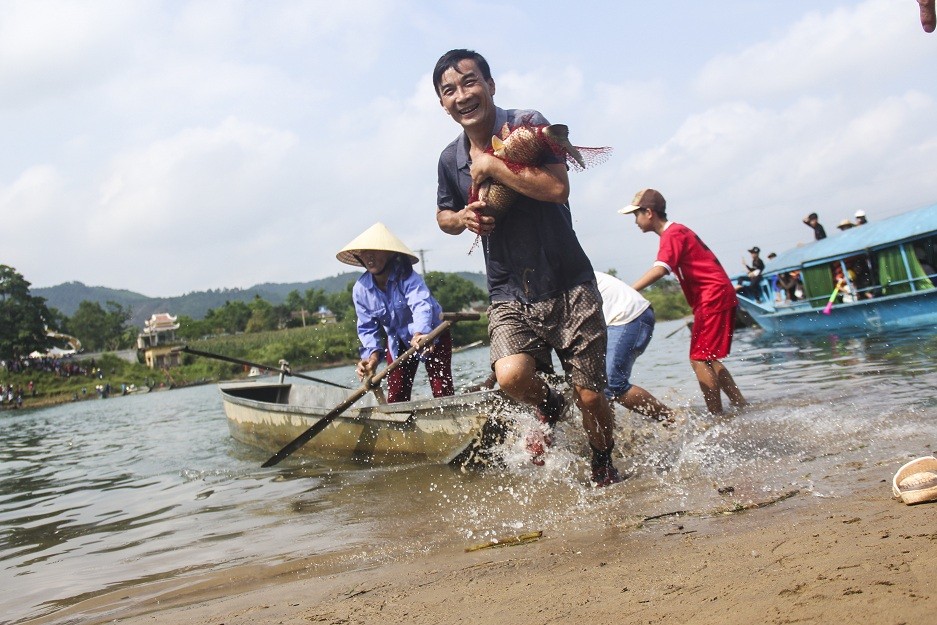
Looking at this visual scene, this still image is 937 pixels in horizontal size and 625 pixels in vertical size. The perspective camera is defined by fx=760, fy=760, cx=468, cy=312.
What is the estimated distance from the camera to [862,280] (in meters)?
Result: 17.0

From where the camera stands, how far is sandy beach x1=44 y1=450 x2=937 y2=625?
189cm

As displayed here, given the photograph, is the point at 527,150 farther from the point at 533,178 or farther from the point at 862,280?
the point at 862,280

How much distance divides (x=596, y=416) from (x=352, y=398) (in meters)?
3.02

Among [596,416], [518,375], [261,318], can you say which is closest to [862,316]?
[596,416]

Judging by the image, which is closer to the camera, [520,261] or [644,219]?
[520,261]

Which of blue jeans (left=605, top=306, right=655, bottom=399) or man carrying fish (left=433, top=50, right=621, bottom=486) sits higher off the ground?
man carrying fish (left=433, top=50, right=621, bottom=486)

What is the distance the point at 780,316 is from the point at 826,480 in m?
16.9

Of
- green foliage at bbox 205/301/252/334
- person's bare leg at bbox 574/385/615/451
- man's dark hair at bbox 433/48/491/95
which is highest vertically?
green foliage at bbox 205/301/252/334

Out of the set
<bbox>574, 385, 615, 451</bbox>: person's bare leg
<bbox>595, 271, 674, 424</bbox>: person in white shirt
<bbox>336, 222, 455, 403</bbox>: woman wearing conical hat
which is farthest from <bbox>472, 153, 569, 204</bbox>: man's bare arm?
<bbox>336, 222, 455, 403</bbox>: woman wearing conical hat

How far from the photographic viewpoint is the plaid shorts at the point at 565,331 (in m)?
A: 3.78

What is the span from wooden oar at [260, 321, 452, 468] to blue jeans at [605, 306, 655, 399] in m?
1.30

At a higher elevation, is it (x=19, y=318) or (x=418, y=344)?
(x=19, y=318)

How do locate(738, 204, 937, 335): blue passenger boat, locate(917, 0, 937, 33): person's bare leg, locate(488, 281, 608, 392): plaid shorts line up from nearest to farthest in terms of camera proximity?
locate(917, 0, 937, 33): person's bare leg
locate(488, 281, 608, 392): plaid shorts
locate(738, 204, 937, 335): blue passenger boat

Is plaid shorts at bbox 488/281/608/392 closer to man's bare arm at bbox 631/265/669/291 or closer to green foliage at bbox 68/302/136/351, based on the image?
man's bare arm at bbox 631/265/669/291
